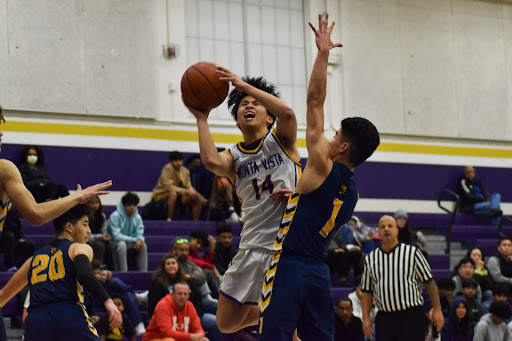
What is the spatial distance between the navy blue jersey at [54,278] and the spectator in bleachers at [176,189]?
772cm

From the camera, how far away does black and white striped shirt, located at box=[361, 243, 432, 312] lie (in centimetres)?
882

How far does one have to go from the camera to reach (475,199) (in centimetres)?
1673

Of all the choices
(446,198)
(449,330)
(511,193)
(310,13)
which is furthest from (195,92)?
(511,193)

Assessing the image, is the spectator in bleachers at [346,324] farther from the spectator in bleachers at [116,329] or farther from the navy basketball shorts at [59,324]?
the navy basketball shorts at [59,324]

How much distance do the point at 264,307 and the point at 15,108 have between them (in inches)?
374

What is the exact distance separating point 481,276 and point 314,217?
8099mm

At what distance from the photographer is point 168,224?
13.2 meters

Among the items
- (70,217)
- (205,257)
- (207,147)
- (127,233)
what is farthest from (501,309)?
(70,217)

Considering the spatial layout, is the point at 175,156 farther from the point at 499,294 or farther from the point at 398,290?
the point at 398,290

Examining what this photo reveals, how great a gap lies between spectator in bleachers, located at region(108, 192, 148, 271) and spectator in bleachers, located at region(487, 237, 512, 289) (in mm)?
5297

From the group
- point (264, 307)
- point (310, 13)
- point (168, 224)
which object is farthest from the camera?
point (310, 13)

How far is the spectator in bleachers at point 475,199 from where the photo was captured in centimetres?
1642

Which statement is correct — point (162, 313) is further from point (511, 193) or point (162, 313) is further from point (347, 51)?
point (511, 193)

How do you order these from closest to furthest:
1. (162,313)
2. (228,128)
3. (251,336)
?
(162,313) < (251,336) < (228,128)
